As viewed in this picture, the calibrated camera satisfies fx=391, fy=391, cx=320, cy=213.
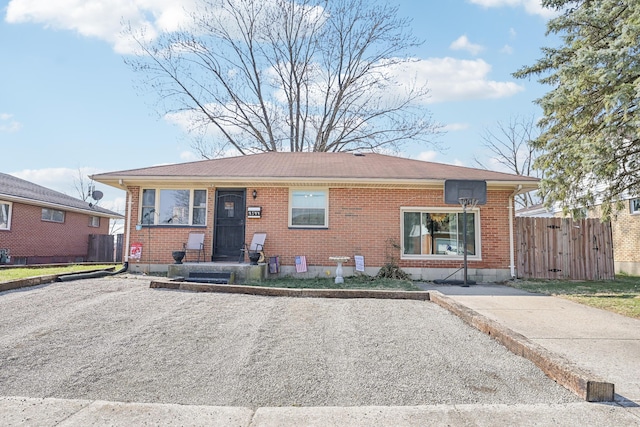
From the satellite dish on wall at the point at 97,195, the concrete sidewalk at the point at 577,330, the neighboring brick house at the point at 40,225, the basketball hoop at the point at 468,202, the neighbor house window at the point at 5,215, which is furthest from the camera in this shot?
the satellite dish on wall at the point at 97,195

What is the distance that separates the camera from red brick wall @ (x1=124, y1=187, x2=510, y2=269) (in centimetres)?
1019

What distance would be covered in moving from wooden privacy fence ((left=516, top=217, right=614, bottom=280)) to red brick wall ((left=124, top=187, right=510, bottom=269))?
95 cm

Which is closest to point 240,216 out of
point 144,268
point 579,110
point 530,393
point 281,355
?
point 144,268

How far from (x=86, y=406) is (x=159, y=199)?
8.34m

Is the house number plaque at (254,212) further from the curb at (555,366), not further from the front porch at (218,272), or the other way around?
the curb at (555,366)

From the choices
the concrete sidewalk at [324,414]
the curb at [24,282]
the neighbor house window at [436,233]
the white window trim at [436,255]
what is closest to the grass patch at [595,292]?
the white window trim at [436,255]

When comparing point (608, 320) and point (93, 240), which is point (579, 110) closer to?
point (608, 320)

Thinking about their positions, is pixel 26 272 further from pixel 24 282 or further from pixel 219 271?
pixel 219 271

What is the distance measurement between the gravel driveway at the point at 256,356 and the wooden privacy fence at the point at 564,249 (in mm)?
6558

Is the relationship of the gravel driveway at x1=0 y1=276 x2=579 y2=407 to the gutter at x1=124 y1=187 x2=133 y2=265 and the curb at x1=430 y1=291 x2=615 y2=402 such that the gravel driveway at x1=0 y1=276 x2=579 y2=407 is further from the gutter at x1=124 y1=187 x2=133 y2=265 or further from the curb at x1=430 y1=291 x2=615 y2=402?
the gutter at x1=124 y1=187 x2=133 y2=265

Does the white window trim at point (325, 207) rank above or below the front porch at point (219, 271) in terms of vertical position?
above

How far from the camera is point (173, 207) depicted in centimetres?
1055

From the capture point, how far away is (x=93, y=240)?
20469 mm

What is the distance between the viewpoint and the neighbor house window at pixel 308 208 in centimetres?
1034
